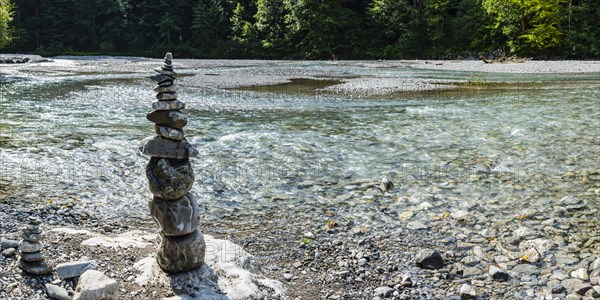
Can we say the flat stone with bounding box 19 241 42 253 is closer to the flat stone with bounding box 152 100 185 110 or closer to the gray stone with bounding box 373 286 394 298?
the flat stone with bounding box 152 100 185 110

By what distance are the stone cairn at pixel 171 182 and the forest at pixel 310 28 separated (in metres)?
47.6

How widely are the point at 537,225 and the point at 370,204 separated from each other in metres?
2.39

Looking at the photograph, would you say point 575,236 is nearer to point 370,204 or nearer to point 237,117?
point 370,204

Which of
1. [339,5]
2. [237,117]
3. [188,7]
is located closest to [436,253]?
[237,117]

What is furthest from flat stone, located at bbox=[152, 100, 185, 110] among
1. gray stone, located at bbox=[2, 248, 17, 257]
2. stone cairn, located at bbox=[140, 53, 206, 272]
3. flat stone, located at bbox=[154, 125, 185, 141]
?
gray stone, located at bbox=[2, 248, 17, 257]

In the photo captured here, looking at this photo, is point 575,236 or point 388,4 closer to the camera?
point 575,236

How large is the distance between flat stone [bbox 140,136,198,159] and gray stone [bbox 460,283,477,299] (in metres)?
3.03

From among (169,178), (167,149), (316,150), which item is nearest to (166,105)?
(167,149)

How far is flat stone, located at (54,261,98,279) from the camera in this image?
15.5 ft

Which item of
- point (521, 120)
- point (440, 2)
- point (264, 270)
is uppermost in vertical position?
point (440, 2)

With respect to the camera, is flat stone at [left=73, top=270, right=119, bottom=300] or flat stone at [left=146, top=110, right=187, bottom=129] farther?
flat stone at [left=146, top=110, right=187, bottom=129]

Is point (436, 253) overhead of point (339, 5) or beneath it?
beneath

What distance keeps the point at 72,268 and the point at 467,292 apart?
3.90m

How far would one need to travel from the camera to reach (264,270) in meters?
5.58
